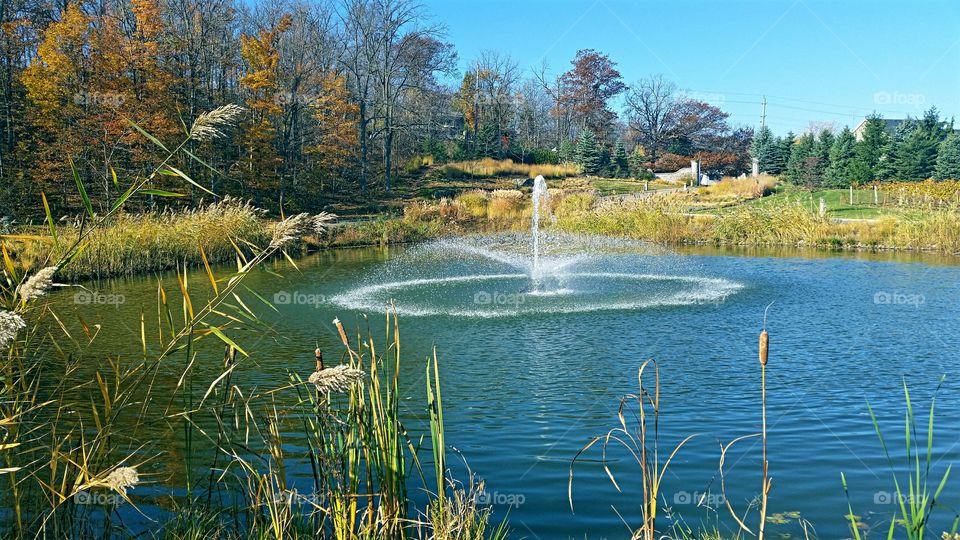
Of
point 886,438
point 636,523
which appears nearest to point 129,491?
point 636,523

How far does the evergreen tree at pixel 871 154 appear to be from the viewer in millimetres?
44094

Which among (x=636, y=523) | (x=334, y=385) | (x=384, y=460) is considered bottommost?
(x=636, y=523)

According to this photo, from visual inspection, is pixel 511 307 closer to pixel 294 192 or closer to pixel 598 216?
pixel 598 216

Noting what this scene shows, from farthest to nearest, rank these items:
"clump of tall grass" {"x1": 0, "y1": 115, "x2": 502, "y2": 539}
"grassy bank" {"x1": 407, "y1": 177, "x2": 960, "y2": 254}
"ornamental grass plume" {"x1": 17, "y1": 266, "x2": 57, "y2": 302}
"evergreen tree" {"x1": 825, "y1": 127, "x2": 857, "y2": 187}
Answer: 1. "evergreen tree" {"x1": 825, "y1": 127, "x2": 857, "y2": 187}
2. "grassy bank" {"x1": 407, "y1": 177, "x2": 960, "y2": 254}
3. "clump of tall grass" {"x1": 0, "y1": 115, "x2": 502, "y2": 539}
4. "ornamental grass plume" {"x1": 17, "y1": 266, "x2": 57, "y2": 302}

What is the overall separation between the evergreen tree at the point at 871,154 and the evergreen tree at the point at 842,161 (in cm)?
34

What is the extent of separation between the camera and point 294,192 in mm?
35031

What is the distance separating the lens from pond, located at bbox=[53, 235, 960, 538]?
17.7 feet

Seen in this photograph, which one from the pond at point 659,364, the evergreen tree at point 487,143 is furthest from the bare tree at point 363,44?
the pond at point 659,364

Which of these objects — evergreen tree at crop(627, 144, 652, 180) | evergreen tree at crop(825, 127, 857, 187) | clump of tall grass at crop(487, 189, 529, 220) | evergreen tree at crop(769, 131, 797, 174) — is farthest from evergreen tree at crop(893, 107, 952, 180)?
clump of tall grass at crop(487, 189, 529, 220)

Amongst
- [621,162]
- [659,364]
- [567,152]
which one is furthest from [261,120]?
[621,162]

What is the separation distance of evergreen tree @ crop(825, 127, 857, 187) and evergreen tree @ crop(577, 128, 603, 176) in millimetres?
14501

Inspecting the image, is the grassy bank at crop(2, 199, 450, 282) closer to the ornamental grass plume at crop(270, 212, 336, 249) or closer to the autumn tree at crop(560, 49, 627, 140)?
the ornamental grass plume at crop(270, 212, 336, 249)

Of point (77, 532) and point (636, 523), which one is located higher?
point (77, 532)

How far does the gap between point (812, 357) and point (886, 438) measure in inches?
115
